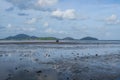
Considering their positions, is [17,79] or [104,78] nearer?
[17,79]

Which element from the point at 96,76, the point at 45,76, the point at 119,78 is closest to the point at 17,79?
the point at 45,76

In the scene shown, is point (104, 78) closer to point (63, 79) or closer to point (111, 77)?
point (111, 77)

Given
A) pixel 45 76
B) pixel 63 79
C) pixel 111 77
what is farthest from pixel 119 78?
pixel 45 76

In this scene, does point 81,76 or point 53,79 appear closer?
point 53,79

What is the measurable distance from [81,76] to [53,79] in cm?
332

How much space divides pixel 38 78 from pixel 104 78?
19.9 feet

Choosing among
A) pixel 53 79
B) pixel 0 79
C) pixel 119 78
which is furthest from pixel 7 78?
pixel 119 78

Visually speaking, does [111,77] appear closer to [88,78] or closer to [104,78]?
[104,78]

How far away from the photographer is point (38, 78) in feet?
70.3

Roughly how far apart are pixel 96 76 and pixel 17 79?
7568 mm

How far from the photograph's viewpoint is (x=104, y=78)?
22547mm

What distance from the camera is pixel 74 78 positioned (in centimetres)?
2211

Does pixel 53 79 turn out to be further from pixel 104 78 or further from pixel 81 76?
pixel 104 78

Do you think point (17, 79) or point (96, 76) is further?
point (96, 76)
